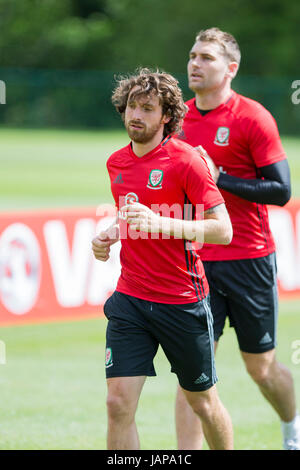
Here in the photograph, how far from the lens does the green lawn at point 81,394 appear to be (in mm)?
6191

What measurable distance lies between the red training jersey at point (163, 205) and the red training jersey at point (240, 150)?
0.97 m

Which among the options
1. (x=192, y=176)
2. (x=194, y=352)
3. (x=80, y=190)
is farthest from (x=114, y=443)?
(x=80, y=190)

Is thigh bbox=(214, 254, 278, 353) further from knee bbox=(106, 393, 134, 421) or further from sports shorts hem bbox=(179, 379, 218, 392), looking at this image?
knee bbox=(106, 393, 134, 421)

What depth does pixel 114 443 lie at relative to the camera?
4645 millimetres

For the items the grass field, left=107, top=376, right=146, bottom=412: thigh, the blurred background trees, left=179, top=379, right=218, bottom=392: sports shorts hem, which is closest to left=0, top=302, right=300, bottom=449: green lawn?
the grass field

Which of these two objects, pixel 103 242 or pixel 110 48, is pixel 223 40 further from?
pixel 110 48

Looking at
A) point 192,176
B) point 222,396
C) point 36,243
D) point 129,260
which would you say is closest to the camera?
point 192,176

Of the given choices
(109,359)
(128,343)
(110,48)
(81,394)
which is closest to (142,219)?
(128,343)

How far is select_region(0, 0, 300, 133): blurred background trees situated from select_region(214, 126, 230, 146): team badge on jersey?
32567 millimetres

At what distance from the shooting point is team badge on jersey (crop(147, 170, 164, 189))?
4.67 meters

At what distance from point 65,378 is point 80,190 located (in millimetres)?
16763

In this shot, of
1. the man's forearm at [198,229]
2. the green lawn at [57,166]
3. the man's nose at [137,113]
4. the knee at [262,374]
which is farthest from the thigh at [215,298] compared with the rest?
the green lawn at [57,166]

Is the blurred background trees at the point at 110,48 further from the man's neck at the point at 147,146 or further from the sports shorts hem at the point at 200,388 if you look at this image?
the sports shorts hem at the point at 200,388

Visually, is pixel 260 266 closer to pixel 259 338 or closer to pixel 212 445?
pixel 259 338
